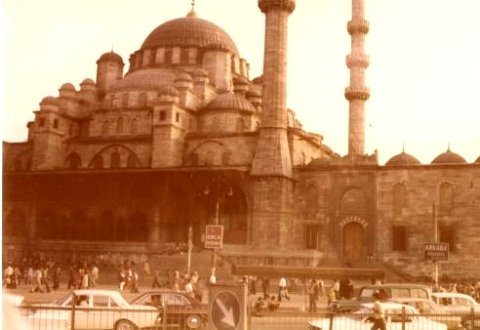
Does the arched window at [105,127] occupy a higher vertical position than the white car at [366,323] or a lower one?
higher

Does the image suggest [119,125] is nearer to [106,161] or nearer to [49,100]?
[106,161]

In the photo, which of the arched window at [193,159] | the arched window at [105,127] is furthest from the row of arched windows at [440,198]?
the arched window at [105,127]

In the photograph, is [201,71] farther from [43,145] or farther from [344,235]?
[344,235]

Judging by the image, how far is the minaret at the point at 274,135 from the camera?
95.3 ft

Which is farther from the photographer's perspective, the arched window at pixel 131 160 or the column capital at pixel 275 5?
the arched window at pixel 131 160

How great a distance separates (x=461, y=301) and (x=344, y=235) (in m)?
16.1

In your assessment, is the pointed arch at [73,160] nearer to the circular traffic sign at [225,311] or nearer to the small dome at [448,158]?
the small dome at [448,158]

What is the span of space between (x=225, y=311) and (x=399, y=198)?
24092 millimetres

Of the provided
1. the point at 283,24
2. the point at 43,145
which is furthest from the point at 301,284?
the point at 43,145

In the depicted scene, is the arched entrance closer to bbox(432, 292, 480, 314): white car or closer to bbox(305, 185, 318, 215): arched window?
bbox(305, 185, 318, 215): arched window

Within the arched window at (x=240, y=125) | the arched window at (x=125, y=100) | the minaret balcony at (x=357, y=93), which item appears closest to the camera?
the minaret balcony at (x=357, y=93)

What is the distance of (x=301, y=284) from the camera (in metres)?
23.7

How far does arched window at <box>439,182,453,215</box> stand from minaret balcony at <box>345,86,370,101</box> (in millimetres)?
7382

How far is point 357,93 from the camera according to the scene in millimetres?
33844
